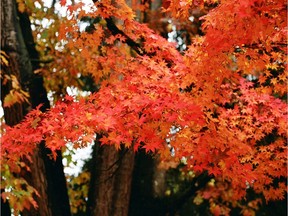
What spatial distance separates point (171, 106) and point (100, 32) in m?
1.91

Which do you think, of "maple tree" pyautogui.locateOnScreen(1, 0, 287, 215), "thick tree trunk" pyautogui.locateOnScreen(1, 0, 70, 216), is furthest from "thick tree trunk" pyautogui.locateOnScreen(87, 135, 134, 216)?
"maple tree" pyautogui.locateOnScreen(1, 0, 287, 215)

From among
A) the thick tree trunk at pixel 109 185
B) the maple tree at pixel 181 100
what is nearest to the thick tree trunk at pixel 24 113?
the thick tree trunk at pixel 109 185

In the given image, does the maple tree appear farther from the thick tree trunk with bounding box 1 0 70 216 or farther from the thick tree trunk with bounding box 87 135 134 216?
the thick tree trunk with bounding box 87 135 134 216

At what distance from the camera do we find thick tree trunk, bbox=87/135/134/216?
6.73m

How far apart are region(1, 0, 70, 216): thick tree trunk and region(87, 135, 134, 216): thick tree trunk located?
1.70 ft

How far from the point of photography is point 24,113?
6406 millimetres

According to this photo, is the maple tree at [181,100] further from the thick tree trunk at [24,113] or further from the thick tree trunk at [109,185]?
the thick tree trunk at [109,185]

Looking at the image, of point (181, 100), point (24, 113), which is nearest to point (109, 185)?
point (24, 113)

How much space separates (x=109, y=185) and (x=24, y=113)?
5.55ft

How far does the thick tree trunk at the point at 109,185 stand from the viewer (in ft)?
22.1

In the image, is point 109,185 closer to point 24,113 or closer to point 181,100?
point 24,113

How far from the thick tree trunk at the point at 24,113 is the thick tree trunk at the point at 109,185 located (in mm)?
517

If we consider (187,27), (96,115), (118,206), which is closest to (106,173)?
(118,206)

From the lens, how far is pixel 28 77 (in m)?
6.82
